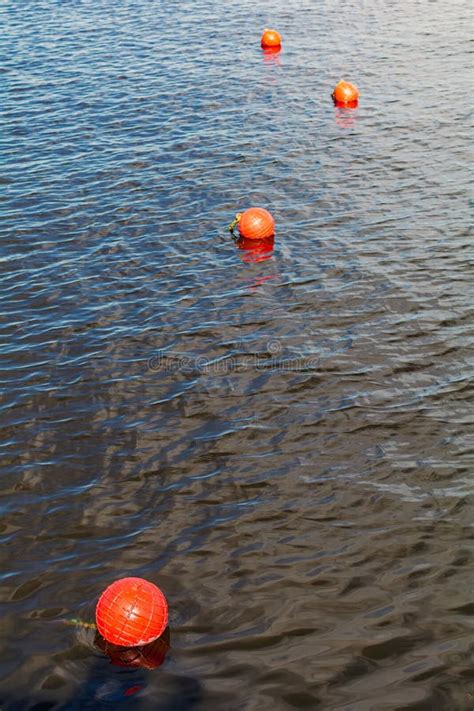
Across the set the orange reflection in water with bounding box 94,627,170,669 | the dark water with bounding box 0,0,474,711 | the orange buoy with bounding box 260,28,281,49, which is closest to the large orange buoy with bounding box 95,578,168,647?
the orange reflection in water with bounding box 94,627,170,669

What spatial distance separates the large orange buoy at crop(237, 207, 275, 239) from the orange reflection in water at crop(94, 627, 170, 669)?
9.76 m

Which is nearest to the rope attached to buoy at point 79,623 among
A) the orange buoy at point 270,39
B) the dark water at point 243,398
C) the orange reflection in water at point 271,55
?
the dark water at point 243,398

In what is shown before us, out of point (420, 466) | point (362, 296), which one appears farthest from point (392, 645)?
point (362, 296)

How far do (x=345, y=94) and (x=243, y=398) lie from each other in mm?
14412

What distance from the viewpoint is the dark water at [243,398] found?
27.0 feet

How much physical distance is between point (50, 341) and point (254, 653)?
24.0 ft

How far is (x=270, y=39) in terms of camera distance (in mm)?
29641

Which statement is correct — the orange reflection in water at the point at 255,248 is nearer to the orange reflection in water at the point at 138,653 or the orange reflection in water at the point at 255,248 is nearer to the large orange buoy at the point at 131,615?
the large orange buoy at the point at 131,615

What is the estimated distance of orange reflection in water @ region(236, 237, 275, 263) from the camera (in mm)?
16344

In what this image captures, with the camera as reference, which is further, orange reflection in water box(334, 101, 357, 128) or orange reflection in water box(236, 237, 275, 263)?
orange reflection in water box(334, 101, 357, 128)

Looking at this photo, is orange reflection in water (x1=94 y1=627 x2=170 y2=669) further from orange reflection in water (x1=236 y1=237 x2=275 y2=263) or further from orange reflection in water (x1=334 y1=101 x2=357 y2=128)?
orange reflection in water (x1=334 y1=101 x2=357 y2=128)

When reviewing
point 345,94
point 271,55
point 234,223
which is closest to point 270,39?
point 271,55

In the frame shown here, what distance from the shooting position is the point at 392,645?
8172mm

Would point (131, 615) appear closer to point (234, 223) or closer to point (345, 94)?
point (234, 223)
